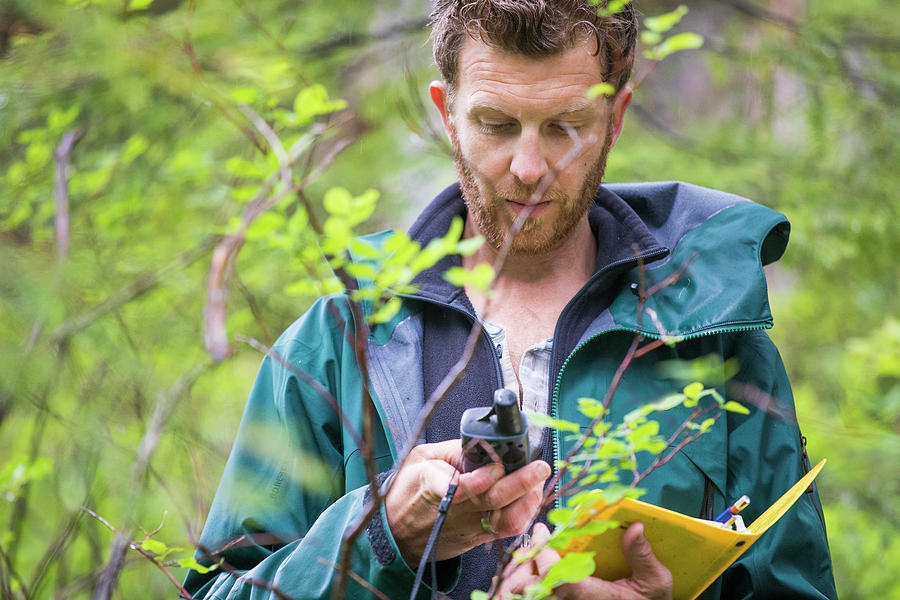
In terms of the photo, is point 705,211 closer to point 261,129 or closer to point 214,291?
point 261,129

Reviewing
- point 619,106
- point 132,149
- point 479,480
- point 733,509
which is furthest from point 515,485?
point 132,149

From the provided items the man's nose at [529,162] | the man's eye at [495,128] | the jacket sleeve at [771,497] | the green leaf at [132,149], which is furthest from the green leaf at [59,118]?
the jacket sleeve at [771,497]

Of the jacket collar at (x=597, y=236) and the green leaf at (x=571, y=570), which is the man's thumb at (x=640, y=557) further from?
the jacket collar at (x=597, y=236)

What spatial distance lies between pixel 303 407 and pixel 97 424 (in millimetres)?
811

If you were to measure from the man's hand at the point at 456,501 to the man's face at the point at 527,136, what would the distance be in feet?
2.66

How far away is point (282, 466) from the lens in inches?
84.7

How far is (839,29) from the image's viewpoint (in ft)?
15.8

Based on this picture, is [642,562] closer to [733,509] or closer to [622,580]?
[622,580]

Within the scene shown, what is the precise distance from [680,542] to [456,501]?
0.49 metres

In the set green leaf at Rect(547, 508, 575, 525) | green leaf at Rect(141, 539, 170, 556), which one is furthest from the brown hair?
green leaf at Rect(141, 539, 170, 556)

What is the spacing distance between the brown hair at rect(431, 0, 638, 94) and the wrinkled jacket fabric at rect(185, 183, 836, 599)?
0.57 metres

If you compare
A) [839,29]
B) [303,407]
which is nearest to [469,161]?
[303,407]

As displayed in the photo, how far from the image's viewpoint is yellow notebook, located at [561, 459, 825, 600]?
64.1 inches

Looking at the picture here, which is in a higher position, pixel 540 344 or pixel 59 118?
pixel 59 118
